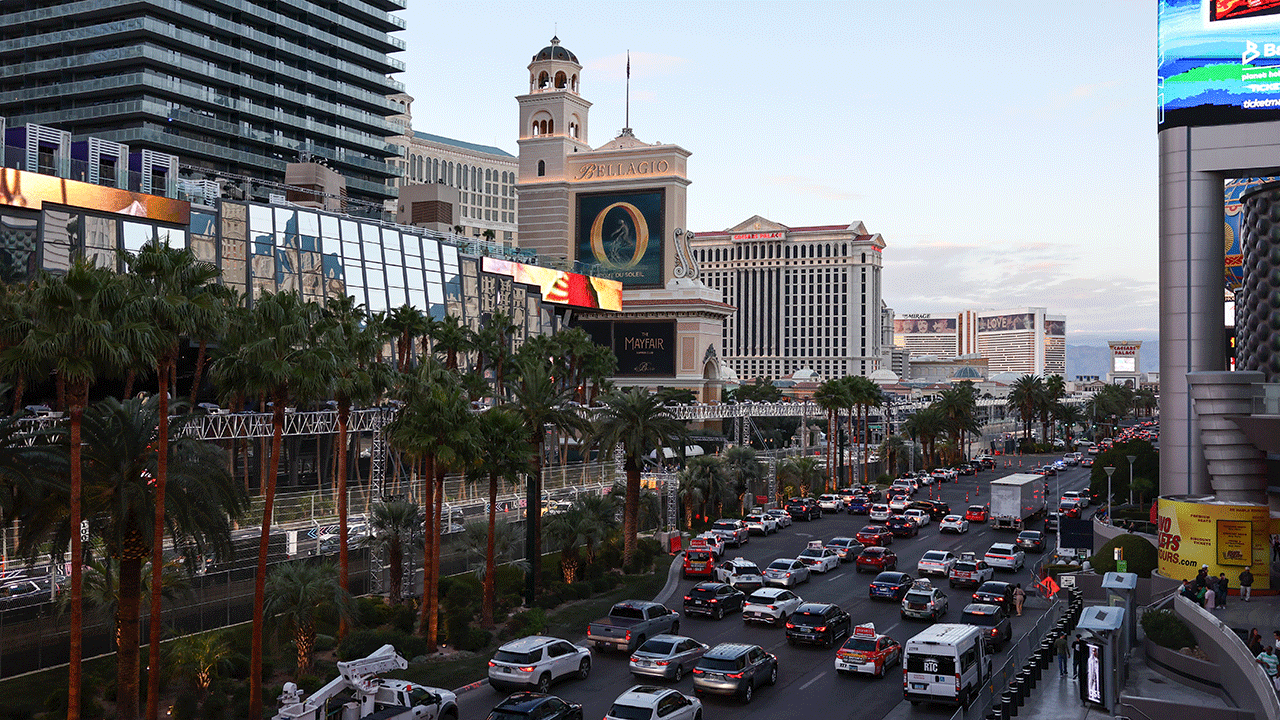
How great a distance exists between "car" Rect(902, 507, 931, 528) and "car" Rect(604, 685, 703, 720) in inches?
1666

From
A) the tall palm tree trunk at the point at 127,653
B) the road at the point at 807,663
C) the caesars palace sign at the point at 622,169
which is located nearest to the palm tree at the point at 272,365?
the tall palm tree trunk at the point at 127,653

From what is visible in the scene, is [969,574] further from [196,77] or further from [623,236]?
[623,236]

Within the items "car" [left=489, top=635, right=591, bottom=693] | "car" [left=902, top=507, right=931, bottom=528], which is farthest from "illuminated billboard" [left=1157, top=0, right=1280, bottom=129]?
"car" [left=489, top=635, right=591, bottom=693]

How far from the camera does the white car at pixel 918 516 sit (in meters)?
65.0

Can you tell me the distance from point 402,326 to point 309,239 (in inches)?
578

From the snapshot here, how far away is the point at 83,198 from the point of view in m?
59.9

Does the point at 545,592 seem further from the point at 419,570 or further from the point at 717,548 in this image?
the point at 717,548

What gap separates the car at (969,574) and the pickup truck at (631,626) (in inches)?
593

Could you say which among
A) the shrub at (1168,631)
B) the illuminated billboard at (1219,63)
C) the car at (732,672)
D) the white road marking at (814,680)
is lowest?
the white road marking at (814,680)

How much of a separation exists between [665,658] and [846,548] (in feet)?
83.2

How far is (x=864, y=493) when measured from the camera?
7800cm

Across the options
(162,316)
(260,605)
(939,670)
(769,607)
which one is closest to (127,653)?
(260,605)

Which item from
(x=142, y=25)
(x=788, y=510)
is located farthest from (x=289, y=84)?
(x=788, y=510)

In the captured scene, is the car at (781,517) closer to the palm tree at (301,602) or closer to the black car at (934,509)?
the black car at (934,509)
